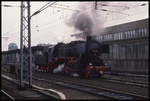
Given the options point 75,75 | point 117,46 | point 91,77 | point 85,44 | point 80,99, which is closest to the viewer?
point 80,99

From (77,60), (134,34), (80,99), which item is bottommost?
(80,99)

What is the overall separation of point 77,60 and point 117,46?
50.4ft

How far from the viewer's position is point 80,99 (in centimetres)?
1270

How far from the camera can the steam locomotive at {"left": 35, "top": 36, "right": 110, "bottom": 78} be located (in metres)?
23.6

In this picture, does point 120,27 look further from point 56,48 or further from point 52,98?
point 52,98

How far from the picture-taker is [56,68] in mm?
30797

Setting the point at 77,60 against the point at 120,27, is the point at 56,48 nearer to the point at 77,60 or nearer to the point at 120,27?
the point at 77,60

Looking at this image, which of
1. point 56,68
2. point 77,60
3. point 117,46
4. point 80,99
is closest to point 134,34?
point 117,46

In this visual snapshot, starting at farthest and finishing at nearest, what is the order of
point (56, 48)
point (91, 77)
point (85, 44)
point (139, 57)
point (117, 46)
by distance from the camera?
point (117, 46), point (139, 57), point (56, 48), point (91, 77), point (85, 44)

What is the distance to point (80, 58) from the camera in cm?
2391

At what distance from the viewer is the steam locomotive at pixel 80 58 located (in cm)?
2358

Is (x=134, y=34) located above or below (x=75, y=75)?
above

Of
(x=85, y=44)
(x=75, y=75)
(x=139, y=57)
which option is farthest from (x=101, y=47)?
(x=139, y=57)

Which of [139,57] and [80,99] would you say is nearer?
[80,99]
